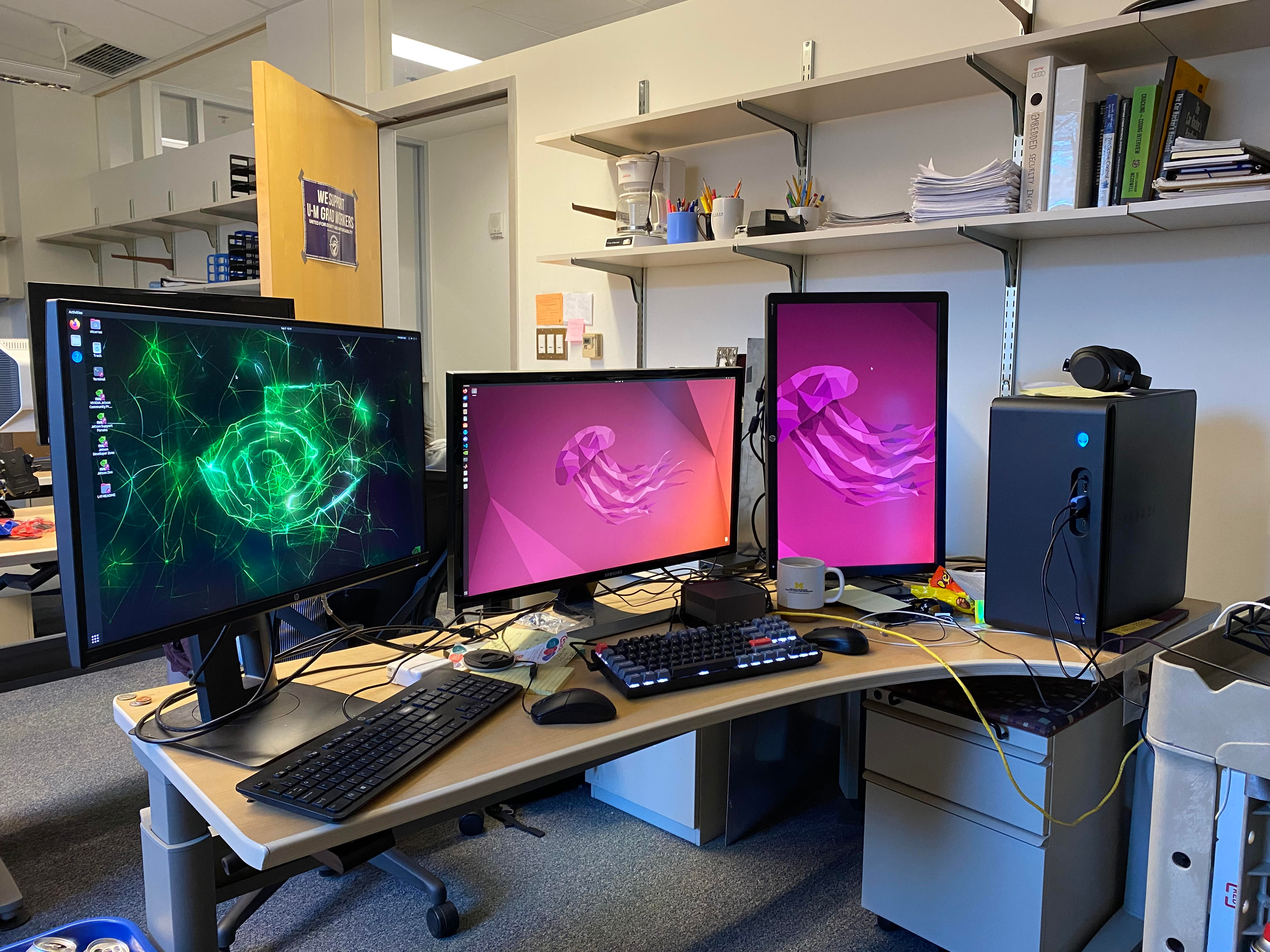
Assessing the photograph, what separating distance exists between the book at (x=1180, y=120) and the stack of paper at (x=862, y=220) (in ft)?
1.87

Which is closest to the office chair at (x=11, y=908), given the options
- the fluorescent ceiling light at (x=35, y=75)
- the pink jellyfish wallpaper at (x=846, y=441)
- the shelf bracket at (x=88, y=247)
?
the pink jellyfish wallpaper at (x=846, y=441)

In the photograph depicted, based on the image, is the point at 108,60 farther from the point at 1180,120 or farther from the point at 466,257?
the point at 1180,120

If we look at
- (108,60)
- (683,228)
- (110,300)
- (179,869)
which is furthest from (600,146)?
(108,60)

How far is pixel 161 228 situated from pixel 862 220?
514 cm

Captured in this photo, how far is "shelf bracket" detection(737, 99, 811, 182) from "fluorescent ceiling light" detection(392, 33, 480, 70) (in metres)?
2.82

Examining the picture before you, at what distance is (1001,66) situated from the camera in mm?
2041

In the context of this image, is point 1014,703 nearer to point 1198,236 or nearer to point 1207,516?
point 1207,516

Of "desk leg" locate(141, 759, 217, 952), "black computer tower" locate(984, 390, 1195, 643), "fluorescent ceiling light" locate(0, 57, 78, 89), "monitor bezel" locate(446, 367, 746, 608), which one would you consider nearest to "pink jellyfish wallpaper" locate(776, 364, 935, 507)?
"monitor bezel" locate(446, 367, 746, 608)

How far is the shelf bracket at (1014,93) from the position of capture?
2.01 metres

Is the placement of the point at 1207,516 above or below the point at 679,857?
above

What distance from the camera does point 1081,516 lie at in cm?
150

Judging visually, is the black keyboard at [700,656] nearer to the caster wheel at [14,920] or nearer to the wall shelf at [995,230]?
Answer: the wall shelf at [995,230]

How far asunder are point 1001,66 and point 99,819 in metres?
2.93

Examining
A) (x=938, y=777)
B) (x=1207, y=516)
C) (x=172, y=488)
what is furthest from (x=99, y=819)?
(x=1207, y=516)
